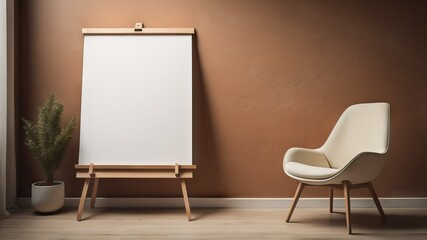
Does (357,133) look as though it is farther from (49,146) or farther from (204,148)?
(49,146)

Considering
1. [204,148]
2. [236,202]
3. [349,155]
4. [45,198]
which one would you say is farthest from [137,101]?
[349,155]

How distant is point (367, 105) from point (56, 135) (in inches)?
94.6

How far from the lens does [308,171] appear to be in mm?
2611

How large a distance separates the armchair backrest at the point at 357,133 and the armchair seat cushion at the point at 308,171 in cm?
40

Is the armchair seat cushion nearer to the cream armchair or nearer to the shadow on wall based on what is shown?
the cream armchair

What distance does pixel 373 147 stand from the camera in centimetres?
281

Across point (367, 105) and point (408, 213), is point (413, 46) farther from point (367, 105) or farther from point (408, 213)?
point (408, 213)

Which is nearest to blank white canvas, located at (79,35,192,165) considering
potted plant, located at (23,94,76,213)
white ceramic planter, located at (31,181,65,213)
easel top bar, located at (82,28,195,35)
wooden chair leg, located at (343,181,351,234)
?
easel top bar, located at (82,28,195,35)

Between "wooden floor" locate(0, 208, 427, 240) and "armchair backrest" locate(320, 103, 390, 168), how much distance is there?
0.48 metres

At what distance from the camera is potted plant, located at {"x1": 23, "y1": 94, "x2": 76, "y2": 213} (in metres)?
2.92

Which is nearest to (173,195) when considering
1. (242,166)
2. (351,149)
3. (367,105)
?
(242,166)

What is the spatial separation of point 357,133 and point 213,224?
1.30m

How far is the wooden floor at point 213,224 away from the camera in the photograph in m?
2.47

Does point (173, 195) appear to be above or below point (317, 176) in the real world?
below
